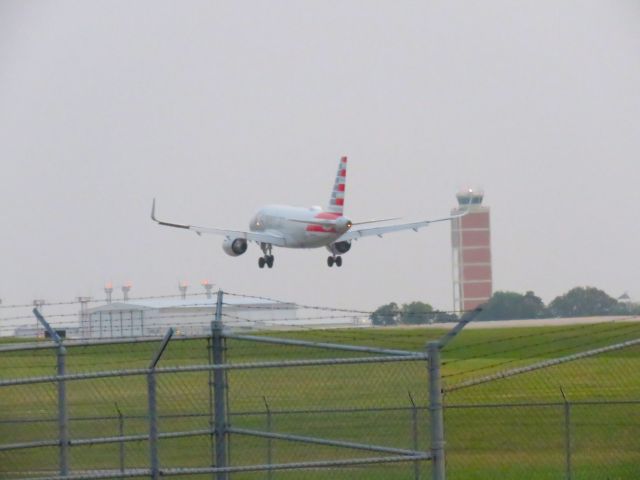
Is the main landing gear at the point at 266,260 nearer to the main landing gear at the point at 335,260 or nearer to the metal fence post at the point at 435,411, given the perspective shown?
the main landing gear at the point at 335,260

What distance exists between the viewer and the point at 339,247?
74188 mm

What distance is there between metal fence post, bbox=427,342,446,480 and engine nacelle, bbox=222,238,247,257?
61.5 m

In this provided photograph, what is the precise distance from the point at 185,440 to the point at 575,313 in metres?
36.8

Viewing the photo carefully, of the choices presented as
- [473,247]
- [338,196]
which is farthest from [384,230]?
[473,247]

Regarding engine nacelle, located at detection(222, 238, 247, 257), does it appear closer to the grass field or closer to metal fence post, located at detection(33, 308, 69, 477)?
the grass field

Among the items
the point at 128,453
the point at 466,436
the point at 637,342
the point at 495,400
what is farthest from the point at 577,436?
the point at 637,342

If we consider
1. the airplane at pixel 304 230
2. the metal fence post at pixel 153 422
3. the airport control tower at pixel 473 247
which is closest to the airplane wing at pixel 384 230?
the airplane at pixel 304 230

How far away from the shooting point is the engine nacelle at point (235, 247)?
73250mm

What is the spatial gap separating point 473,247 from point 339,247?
4988cm

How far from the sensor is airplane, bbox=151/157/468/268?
72.8 meters

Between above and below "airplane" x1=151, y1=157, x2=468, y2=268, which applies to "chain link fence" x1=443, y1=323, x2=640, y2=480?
below

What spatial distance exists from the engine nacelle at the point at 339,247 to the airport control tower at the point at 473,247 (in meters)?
40.0

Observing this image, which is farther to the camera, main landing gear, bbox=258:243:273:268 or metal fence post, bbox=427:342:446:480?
main landing gear, bbox=258:243:273:268

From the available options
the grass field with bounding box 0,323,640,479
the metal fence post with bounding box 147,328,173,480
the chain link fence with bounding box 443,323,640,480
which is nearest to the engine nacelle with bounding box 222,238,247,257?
the chain link fence with bounding box 443,323,640,480
